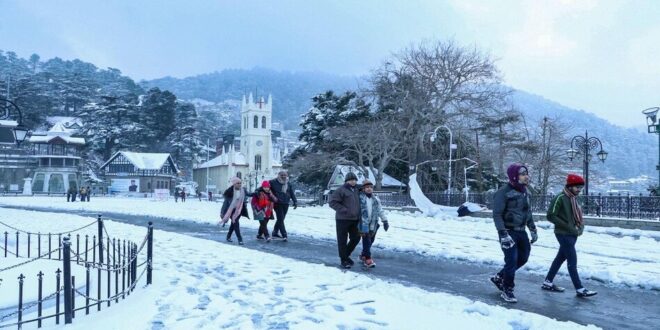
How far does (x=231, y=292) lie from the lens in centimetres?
786

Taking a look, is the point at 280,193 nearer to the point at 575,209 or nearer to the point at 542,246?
the point at 542,246

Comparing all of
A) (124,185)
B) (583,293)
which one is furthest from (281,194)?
(124,185)

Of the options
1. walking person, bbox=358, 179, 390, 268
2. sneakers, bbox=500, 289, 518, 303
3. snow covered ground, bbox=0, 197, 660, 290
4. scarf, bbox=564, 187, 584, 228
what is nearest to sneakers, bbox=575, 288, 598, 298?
scarf, bbox=564, 187, 584, 228

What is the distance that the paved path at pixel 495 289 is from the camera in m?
6.90

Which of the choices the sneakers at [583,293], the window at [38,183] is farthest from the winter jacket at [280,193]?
the window at [38,183]

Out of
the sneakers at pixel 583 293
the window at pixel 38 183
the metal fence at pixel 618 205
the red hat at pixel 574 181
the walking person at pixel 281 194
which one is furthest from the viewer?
the window at pixel 38 183

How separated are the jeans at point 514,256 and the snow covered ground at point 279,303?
751 millimetres

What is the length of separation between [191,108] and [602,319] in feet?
352

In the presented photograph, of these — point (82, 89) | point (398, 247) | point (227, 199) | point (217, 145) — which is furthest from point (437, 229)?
point (82, 89)

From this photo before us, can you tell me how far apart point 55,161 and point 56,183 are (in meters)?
3.76

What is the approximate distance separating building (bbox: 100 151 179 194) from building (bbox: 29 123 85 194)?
514cm

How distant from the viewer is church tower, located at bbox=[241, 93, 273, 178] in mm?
108500

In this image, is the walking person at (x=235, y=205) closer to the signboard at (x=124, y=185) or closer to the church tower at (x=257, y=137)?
the signboard at (x=124, y=185)

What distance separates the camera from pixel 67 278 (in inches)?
236
